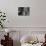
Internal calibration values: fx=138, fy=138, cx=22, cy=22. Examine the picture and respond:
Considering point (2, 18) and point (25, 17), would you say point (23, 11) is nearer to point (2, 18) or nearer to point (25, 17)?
point (25, 17)

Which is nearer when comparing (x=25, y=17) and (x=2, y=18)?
(x=2, y=18)

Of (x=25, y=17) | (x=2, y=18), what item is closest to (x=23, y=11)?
(x=25, y=17)

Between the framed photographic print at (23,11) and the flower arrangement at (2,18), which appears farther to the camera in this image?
the framed photographic print at (23,11)

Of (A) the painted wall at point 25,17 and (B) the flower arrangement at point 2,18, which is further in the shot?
(A) the painted wall at point 25,17

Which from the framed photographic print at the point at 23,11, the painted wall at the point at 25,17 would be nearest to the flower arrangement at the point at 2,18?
the painted wall at the point at 25,17

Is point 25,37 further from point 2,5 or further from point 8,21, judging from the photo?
point 2,5

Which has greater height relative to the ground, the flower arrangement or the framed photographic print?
the framed photographic print

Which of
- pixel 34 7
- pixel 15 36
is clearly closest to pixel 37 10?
pixel 34 7

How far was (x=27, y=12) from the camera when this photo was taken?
325 centimetres

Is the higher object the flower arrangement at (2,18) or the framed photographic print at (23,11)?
the framed photographic print at (23,11)

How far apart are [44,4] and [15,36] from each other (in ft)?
3.34

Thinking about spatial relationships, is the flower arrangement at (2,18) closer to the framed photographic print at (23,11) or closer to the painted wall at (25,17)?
the painted wall at (25,17)

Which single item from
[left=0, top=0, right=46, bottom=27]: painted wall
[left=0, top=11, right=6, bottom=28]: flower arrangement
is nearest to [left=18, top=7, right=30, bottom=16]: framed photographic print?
[left=0, top=0, right=46, bottom=27]: painted wall

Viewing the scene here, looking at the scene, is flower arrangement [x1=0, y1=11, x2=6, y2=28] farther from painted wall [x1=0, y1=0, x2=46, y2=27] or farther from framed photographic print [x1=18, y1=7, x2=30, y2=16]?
framed photographic print [x1=18, y1=7, x2=30, y2=16]
